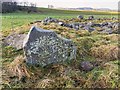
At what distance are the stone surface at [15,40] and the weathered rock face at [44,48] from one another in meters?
1.06

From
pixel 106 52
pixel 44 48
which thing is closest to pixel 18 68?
pixel 44 48

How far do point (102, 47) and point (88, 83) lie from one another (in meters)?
2.25

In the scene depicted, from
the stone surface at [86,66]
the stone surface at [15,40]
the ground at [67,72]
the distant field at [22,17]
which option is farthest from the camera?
the distant field at [22,17]

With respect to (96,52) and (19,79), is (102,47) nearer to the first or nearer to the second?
(96,52)

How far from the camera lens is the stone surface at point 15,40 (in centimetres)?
1158

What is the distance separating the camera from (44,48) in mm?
10406

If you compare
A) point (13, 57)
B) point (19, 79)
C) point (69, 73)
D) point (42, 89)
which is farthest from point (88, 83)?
point (13, 57)

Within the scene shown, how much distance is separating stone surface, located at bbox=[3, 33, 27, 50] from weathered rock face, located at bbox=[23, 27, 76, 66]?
1058mm

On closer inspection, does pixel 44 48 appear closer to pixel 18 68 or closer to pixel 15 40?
pixel 18 68

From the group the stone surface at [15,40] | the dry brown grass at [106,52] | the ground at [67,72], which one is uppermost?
the stone surface at [15,40]

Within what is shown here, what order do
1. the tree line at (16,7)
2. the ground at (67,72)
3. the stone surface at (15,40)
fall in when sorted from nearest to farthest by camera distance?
A: the ground at (67,72) → the stone surface at (15,40) → the tree line at (16,7)

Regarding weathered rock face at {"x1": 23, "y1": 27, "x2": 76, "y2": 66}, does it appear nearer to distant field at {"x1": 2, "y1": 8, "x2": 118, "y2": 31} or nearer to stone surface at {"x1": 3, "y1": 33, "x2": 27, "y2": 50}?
stone surface at {"x1": 3, "y1": 33, "x2": 27, "y2": 50}

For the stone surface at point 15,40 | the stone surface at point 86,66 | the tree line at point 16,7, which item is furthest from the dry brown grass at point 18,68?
the tree line at point 16,7

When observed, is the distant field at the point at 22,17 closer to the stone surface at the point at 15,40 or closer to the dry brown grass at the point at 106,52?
A: the stone surface at the point at 15,40
